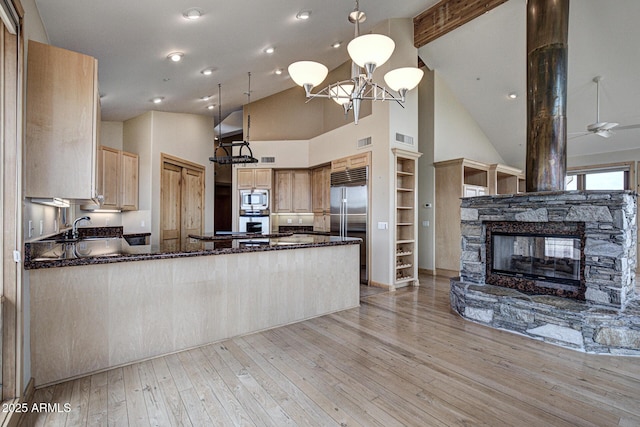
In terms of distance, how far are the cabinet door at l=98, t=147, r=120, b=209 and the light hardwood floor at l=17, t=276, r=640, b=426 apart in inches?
147

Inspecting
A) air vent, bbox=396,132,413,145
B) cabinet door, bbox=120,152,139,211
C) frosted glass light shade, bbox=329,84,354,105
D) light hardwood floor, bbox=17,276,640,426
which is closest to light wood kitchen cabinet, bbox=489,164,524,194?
air vent, bbox=396,132,413,145

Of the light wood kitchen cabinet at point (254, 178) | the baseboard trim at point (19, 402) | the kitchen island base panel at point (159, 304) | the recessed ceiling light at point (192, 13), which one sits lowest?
the baseboard trim at point (19, 402)

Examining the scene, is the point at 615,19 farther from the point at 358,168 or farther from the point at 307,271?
the point at 307,271

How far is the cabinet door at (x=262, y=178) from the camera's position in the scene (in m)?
7.02

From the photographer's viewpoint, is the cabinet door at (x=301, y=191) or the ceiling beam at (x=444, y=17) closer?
the ceiling beam at (x=444, y=17)

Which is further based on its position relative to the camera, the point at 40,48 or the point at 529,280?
the point at 529,280

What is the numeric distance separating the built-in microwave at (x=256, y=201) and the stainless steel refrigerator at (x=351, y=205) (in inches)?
64.9

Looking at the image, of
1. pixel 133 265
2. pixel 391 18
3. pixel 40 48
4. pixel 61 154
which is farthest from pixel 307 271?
pixel 391 18

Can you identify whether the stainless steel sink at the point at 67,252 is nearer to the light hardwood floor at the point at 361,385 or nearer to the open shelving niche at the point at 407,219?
the light hardwood floor at the point at 361,385

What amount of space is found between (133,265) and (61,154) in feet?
3.05

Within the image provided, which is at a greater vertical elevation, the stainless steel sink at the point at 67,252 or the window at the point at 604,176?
the window at the point at 604,176

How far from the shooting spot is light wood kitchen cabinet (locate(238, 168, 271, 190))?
7027 millimetres

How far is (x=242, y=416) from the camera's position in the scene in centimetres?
190

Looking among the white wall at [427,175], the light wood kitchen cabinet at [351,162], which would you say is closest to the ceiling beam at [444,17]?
the white wall at [427,175]
